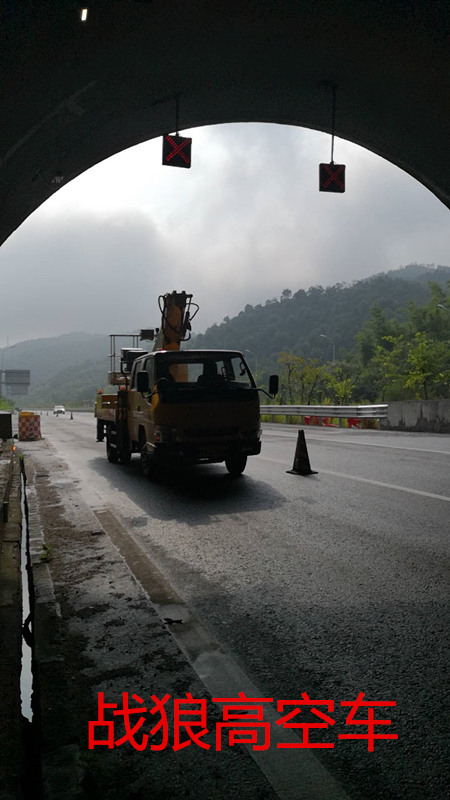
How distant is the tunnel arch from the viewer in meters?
6.85

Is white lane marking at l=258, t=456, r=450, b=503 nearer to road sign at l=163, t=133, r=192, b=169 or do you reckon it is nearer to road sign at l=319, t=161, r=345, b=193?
road sign at l=319, t=161, r=345, b=193

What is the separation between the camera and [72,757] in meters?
2.25

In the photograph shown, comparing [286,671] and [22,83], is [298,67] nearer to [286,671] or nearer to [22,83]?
[22,83]

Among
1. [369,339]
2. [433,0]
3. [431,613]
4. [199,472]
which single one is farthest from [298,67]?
[369,339]

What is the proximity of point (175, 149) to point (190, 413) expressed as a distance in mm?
5566

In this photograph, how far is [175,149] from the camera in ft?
36.8

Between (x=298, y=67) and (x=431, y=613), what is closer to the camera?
(x=431, y=613)

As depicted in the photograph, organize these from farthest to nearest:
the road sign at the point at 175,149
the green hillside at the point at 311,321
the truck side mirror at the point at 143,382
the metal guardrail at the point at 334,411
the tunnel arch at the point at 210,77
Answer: the green hillside at the point at 311,321, the metal guardrail at the point at 334,411, the road sign at the point at 175,149, the truck side mirror at the point at 143,382, the tunnel arch at the point at 210,77

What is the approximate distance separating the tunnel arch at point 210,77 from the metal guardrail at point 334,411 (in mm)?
15209

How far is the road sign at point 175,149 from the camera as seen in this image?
11.2m

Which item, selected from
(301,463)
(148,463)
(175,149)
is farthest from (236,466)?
(175,149)

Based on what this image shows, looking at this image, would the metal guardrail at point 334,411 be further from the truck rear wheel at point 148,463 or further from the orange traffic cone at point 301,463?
the truck rear wheel at point 148,463

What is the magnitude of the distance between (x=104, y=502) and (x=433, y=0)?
7.34 metres

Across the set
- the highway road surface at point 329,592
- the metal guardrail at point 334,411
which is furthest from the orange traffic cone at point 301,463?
the metal guardrail at point 334,411
